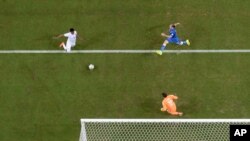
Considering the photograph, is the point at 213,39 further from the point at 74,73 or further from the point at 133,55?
the point at 74,73

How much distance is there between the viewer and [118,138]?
19719 millimetres

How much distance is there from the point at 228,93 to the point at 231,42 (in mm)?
2321

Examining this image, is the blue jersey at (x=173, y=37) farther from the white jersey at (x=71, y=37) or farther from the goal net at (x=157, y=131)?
the goal net at (x=157, y=131)

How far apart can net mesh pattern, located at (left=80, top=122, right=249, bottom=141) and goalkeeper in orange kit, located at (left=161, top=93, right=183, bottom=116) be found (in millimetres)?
453

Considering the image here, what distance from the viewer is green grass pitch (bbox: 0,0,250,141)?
67.1 feet

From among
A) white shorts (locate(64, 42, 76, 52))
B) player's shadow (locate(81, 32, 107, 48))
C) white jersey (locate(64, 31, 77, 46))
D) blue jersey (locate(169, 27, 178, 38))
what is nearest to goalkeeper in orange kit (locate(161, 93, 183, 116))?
blue jersey (locate(169, 27, 178, 38))

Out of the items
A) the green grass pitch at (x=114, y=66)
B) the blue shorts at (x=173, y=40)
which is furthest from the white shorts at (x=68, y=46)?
the blue shorts at (x=173, y=40)

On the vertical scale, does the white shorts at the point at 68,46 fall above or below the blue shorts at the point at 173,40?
below

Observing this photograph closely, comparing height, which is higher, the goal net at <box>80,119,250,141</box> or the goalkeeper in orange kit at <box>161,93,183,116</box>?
the goalkeeper in orange kit at <box>161,93,183,116</box>

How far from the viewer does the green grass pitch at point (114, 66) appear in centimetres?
2044

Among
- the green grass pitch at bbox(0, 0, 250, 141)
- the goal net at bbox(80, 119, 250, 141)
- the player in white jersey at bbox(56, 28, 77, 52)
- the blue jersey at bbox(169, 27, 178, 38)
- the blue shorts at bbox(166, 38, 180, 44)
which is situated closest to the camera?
the goal net at bbox(80, 119, 250, 141)

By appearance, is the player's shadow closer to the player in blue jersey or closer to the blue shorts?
the player in blue jersey

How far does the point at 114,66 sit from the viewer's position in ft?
71.8

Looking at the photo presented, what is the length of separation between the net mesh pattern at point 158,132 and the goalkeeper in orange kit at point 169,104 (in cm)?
45
